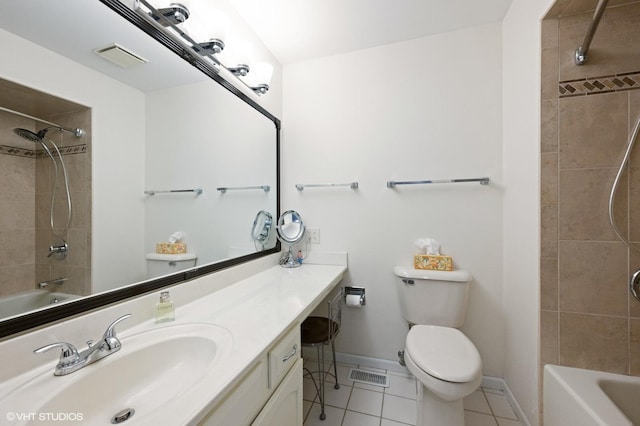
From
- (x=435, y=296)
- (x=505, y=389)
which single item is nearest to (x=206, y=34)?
(x=435, y=296)

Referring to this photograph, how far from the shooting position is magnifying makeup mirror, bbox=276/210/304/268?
6.04 ft

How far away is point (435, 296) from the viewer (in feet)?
4.96

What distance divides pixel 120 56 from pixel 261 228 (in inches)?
44.8

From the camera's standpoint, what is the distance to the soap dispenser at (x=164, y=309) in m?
0.89

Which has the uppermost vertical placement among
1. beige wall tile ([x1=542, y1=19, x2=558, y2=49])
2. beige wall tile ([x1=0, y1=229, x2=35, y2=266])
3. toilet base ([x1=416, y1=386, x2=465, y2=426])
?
beige wall tile ([x1=542, y1=19, x2=558, y2=49])

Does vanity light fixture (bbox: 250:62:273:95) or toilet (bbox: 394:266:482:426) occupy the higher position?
vanity light fixture (bbox: 250:62:273:95)

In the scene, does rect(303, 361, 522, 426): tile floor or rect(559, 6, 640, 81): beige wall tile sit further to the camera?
rect(303, 361, 522, 426): tile floor

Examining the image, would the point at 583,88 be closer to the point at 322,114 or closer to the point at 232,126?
the point at 322,114

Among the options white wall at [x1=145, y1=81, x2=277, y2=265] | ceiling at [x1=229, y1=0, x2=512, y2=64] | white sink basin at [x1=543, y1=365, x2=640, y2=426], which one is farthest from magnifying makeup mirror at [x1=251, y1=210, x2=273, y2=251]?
white sink basin at [x1=543, y1=365, x2=640, y2=426]

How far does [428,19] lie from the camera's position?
154 centimetres

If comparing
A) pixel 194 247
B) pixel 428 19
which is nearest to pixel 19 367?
pixel 194 247

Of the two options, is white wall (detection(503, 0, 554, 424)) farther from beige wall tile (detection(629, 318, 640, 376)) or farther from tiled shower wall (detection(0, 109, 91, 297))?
tiled shower wall (detection(0, 109, 91, 297))

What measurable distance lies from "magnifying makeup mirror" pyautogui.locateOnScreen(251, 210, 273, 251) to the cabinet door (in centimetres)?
88

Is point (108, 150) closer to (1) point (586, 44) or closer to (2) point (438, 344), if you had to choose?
(2) point (438, 344)
